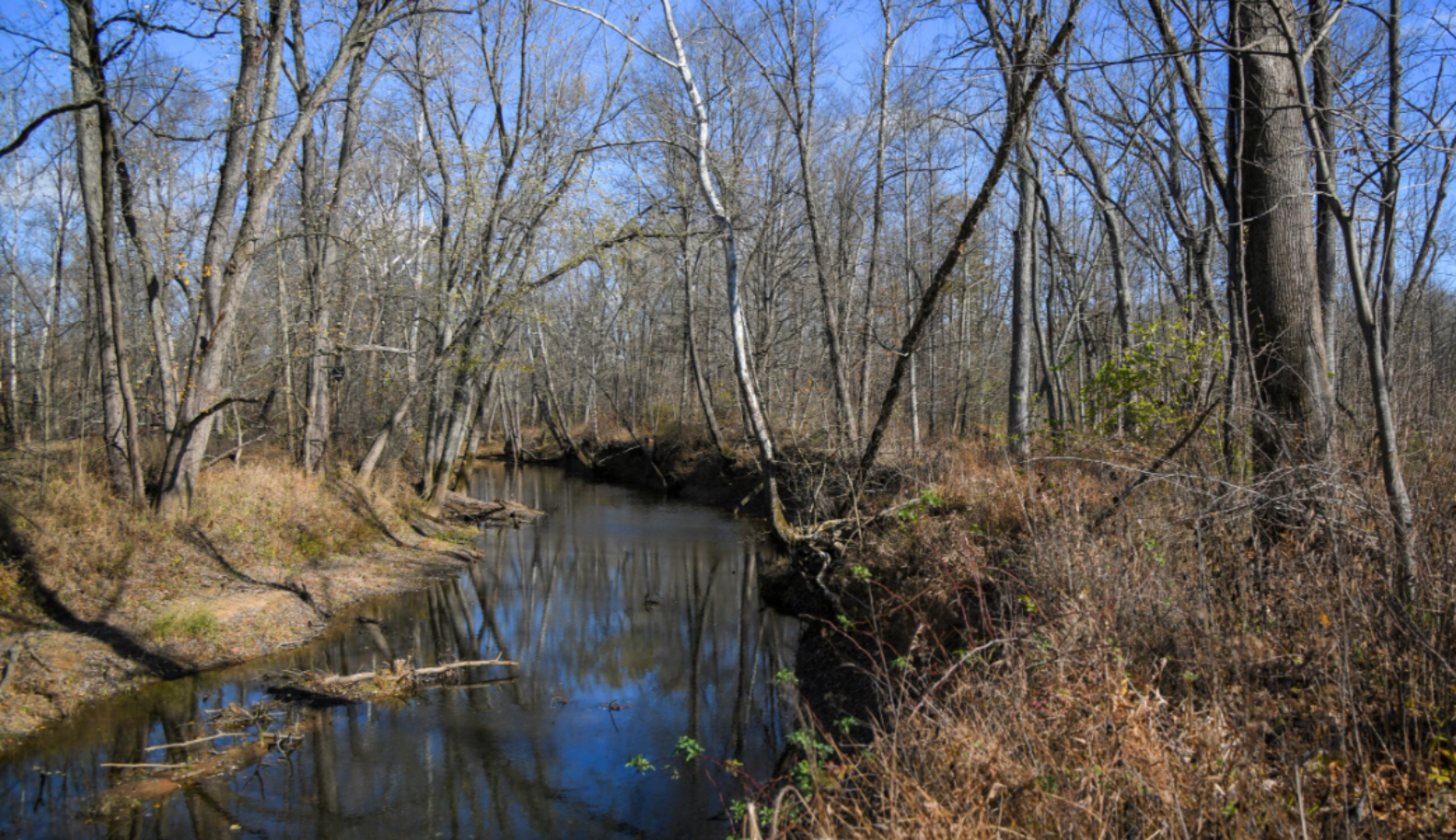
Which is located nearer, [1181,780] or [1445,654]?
[1181,780]

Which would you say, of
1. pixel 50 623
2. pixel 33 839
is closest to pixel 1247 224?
pixel 33 839

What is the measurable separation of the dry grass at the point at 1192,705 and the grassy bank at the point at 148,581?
7356 millimetres

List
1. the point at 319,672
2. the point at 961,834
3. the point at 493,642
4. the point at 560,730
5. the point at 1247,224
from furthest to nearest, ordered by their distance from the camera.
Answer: the point at 493,642 → the point at 319,672 → the point at 560,730 → the point at 1247,224 → the point at 961,834

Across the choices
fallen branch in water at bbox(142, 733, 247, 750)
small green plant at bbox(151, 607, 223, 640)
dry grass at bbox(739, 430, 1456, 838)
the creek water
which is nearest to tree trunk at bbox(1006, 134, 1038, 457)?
the creek water

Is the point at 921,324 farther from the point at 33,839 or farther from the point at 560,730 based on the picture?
the point at 33,839

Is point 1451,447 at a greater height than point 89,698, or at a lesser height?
greater

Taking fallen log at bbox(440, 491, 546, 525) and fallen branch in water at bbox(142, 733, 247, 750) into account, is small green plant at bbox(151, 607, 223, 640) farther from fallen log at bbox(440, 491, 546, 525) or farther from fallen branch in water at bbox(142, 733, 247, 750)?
fallen log at bbox(440, 491, 546, 525)

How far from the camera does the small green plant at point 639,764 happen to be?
6801 millimetres

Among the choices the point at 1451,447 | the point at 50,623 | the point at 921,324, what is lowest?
the point at 50,623

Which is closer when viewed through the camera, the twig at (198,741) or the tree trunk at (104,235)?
the twig at (198,741)

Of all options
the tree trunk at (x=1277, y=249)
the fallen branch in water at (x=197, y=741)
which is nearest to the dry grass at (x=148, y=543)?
the fallen branch in water at (x=197, y=741)

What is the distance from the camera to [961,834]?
3.53 m

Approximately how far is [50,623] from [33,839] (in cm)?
404

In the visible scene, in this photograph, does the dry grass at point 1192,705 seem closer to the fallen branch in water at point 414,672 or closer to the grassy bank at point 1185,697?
the grassy bank at point 1185,697
